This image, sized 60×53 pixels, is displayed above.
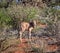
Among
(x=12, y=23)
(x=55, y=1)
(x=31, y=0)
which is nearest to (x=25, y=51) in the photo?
(x=12, y=23)

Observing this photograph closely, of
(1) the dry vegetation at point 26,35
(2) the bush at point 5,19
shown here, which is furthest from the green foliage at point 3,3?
(2) the bush at point 5,19

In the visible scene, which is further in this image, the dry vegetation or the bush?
the bush

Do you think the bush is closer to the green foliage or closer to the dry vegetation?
the dry vegetation

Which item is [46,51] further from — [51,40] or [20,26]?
[20,26]

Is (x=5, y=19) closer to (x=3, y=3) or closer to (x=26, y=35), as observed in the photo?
(x=26, y=35)

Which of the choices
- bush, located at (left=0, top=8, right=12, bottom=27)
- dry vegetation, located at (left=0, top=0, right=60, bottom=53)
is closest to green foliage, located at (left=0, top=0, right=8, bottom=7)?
dry vegetation, located at (left=0, top=0, right=60, bottom=53)

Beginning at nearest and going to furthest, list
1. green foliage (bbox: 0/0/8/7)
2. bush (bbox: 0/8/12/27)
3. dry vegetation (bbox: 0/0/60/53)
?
1. dry vegetation (bbox: 0/0/60/53)
2. bush (bbox: 0/8/12/27)
3. green foliage (bbox: 0/0/8/7)

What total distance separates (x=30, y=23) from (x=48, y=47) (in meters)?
1.79

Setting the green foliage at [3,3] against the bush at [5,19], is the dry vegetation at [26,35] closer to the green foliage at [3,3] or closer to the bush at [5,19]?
the bush at [5,19]

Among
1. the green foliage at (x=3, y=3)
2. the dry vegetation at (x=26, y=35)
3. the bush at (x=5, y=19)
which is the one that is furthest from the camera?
the green foliage at (x=3, y=3)

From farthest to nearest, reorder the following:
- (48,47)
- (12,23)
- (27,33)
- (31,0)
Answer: (31,0), (12,23), (27,33), (48,47)

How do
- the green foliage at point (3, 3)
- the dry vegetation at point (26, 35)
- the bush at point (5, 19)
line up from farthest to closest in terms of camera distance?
the green foliage at point (3, 3)
the bush at point (5, 19)
the dry vegetation at point (26, 35)

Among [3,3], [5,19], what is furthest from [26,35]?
[3,3]

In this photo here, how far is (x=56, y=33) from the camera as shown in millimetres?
7930
